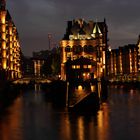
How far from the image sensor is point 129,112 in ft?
247

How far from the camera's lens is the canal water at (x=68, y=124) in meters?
52.9

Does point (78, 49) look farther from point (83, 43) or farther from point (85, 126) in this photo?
point (85, 126)

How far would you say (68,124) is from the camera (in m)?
62.0

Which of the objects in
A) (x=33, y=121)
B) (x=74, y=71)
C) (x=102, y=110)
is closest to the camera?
(x=33, y=121)

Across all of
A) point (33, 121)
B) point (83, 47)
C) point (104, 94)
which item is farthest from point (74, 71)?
point (33, 121)

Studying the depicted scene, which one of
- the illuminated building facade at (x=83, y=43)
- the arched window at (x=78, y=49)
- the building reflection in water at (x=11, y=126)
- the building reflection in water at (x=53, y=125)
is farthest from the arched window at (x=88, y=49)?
the building reflection in water at (x=11, y=126)

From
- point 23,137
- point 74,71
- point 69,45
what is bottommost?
point 23,137

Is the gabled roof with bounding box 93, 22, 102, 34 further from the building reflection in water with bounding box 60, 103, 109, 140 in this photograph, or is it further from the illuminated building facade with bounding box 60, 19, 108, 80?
the building reflection in water with bounding box 60, 103, 109, 140

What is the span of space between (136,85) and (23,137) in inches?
4338

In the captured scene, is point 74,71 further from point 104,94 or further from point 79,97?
point 79,97

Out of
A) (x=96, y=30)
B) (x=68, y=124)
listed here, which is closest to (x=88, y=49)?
(x=96, y=30)

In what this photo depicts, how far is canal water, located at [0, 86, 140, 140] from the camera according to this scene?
52.9 meters

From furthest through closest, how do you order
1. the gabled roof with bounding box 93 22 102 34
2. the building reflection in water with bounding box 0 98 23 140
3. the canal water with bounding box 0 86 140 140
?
the gabled roof with bounding box 93 22 102 34, the canal water with bounding box 0 86 140 140, the building reflection in water with bounding box 0 98 23 140

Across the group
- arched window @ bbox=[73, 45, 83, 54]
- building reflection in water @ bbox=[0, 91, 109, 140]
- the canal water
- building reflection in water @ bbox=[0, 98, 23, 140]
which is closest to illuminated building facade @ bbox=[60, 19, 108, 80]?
arched window @ bbox=[73, 45, 83, 54]
